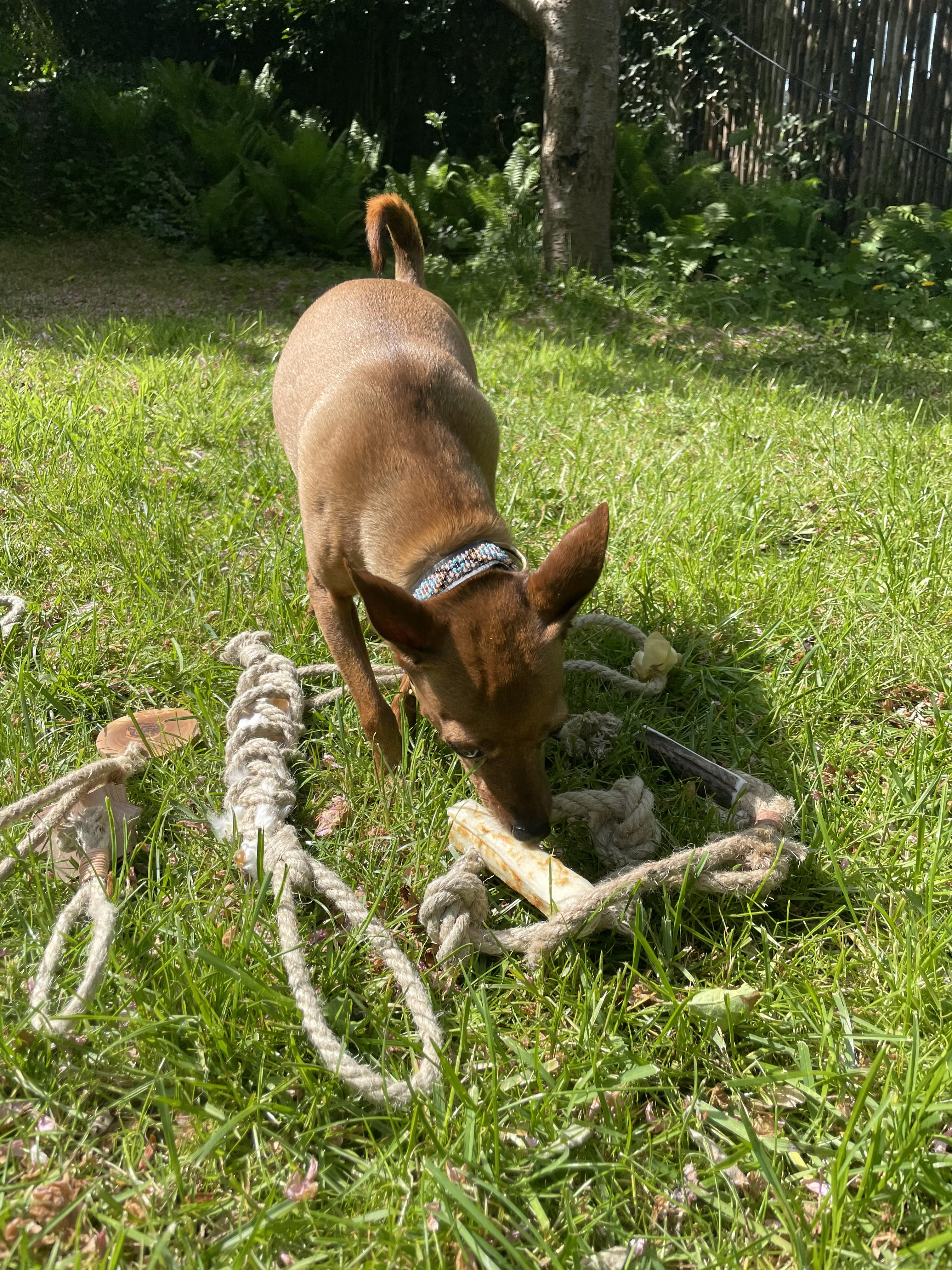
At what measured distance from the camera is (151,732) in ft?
8.77

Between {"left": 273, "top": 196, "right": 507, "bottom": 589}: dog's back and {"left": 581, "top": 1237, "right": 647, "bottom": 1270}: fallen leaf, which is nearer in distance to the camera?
→ {"left": 581, "top": 1237, "right": 647, "bottom": 1270}: fallen leaf

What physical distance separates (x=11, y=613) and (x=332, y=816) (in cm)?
153

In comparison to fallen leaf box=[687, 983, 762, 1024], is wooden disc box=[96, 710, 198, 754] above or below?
above

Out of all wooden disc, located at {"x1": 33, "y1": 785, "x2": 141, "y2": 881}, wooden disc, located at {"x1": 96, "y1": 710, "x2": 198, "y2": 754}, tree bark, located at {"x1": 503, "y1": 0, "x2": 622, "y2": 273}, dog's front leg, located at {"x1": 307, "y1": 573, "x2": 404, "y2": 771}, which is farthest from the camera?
tree bark, located at {"x1": 503, "y1": 0, "x2": 622, "y2": 273}

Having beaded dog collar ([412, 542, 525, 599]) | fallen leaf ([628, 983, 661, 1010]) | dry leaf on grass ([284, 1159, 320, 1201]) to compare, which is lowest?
fallen leaf ([628, 983, 661, 1010])

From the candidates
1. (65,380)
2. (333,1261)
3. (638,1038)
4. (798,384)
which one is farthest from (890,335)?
(333,1261)

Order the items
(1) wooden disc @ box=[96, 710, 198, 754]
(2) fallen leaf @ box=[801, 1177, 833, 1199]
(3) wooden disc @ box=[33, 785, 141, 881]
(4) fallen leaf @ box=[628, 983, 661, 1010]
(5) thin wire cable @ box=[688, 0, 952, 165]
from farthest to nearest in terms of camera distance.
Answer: (5) thin wire cable @ box=[688, 0, 952, 165] < (1) wooden disc @ box=[96, 710, 198, 754] < (3) wooden disc @ box=[33, 785, 141, 881] < (4) fallen leaf @ box=[628, 983, 661, 1010] < (2) fallen leaf @ box=[801, 1177, 833, 1199]

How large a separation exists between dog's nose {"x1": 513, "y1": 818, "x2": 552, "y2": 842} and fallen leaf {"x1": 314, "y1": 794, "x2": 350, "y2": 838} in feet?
1.74

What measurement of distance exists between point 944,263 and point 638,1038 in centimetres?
945

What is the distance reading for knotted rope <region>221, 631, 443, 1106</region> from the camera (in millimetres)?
1732

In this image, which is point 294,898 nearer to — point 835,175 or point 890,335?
point 890,335

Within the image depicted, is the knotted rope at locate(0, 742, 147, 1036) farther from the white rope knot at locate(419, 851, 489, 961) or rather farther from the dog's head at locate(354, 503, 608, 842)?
the dog's head at locate(354, 503, 608, 842)

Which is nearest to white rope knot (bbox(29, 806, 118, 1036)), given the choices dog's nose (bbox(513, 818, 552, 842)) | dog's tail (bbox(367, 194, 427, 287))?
dog's nose (bbox(513, 818, 552, 842))

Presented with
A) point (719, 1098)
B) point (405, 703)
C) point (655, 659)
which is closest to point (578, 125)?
point (655, 659)
